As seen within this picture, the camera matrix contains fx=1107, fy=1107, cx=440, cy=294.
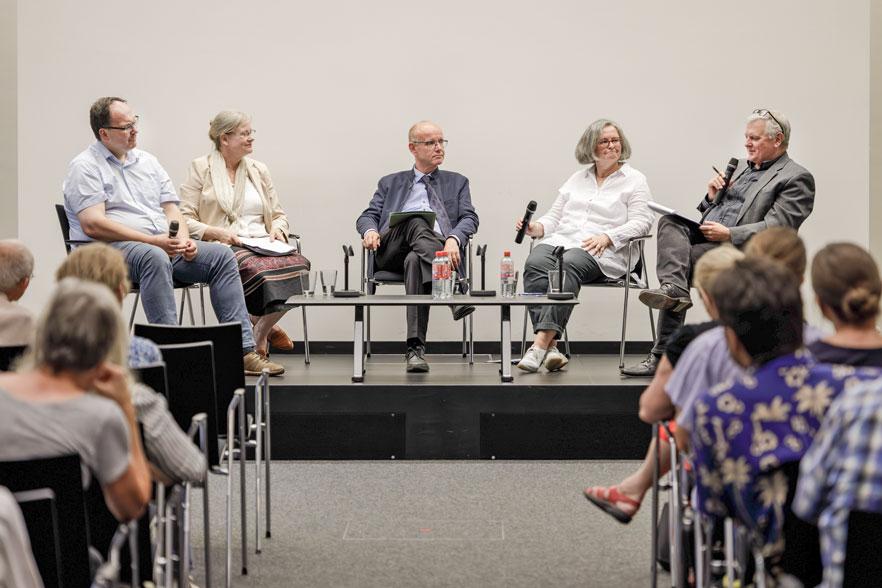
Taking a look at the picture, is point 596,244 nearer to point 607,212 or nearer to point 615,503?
point 607,212

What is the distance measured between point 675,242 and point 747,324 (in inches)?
116

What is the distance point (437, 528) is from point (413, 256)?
6.71 ft

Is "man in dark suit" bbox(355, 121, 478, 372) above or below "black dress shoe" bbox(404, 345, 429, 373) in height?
above

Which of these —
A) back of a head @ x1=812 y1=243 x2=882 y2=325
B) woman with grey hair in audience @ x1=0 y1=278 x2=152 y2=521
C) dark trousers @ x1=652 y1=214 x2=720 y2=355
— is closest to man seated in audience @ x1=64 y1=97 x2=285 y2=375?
dark trousers @ x1=652 y1=214 x2=720 y2=355

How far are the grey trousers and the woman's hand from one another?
4 cm

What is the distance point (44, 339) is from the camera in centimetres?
191

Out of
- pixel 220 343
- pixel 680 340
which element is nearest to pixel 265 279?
pixel 220 343

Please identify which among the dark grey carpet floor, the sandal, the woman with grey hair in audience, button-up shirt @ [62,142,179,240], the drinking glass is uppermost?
button-up shirt @ [62,142,179,240]

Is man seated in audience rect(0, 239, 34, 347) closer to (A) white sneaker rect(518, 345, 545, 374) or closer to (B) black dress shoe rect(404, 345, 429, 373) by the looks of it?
(B) black dress shoe rect(404, 345, 429, 373)

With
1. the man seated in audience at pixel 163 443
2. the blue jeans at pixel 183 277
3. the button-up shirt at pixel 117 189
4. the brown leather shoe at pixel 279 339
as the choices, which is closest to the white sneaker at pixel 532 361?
the blue jeans at pixel 183 277

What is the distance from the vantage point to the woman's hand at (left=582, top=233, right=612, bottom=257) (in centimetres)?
536

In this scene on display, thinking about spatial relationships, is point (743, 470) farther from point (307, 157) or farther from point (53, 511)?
point (307, 157)

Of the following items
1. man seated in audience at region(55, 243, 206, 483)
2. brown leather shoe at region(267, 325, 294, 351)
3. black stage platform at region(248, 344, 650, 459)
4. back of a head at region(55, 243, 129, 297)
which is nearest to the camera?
man seated in audience at region(55, 243, 206, 483)

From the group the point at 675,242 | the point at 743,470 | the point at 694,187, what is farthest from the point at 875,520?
the point at 694,187
